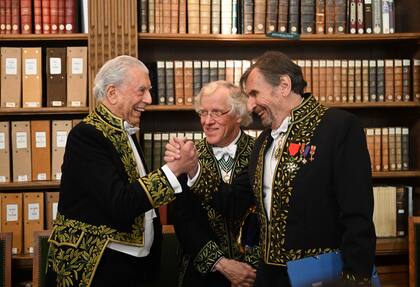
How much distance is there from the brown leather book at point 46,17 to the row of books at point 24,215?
0.93 meters

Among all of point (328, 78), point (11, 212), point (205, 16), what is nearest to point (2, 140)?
point (11, 212)

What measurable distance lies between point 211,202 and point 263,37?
159 centimetres

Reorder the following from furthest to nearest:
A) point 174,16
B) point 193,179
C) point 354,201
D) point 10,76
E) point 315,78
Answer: point 315,78 → point 174,16 → point 10,76 → point 193,179 → point 354,201

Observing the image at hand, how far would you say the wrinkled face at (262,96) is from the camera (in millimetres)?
2156

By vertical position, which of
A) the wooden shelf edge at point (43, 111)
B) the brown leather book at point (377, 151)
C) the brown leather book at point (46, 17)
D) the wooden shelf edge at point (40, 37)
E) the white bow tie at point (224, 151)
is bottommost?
the brown leather book at point (377, 151)

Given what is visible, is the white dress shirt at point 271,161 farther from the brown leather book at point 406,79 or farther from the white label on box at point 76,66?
the brown leather book at point 406,79

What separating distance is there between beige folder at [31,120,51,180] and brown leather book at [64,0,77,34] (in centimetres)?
54

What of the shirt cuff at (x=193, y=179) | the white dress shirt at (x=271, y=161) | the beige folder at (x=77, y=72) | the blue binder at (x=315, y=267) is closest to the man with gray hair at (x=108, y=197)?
the shirt cuff at (x=193, y=179)

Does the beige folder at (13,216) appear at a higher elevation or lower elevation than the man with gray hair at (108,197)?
lower

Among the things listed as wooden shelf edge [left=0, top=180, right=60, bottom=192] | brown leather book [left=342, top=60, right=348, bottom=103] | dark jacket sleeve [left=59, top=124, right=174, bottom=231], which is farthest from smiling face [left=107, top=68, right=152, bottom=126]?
brown leather book [left=342, top=60, right=348, bottom=103]

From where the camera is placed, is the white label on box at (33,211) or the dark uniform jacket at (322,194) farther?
the white label on box at (33,211)

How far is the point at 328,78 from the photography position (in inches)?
149

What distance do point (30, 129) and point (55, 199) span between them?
0.42m

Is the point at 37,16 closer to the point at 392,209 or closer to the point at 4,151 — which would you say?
the point at 4,151
